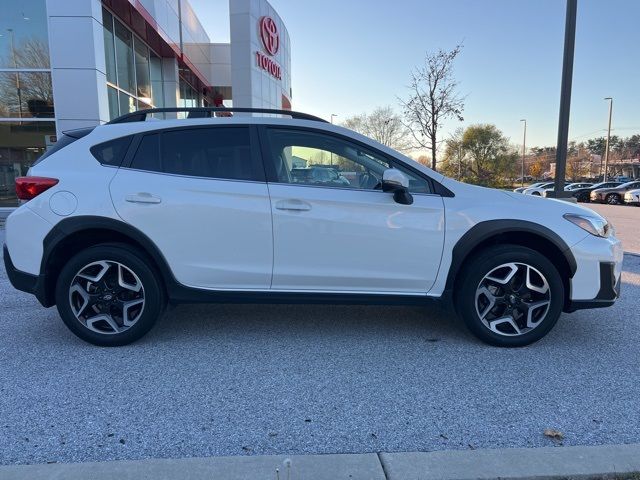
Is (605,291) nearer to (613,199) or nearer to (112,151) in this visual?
(112,151)

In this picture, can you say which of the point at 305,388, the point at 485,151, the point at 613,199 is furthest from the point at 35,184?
the point at 485,151

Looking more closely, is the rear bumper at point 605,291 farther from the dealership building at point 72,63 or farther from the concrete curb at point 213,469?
the dealership building at point 72,63

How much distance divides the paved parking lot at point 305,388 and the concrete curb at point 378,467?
4.6 inches

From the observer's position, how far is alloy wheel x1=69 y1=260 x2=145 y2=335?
3.56 metres

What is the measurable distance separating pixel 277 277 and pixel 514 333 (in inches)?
75.2

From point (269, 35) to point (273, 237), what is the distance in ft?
64.2


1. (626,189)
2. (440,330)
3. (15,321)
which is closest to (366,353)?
(440,330)

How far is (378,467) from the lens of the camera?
2.20 meters

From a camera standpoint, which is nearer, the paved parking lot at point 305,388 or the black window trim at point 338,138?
the paved parking lot at point 305,388

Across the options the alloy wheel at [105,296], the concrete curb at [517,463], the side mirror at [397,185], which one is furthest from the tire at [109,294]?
the concrete curb at [517,463]

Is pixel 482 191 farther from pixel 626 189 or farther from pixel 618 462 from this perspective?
pixel 626 189

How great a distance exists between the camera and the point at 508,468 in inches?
85.9

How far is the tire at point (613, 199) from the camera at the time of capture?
28703 mm

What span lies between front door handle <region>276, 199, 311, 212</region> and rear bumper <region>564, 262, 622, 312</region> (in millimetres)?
2181
